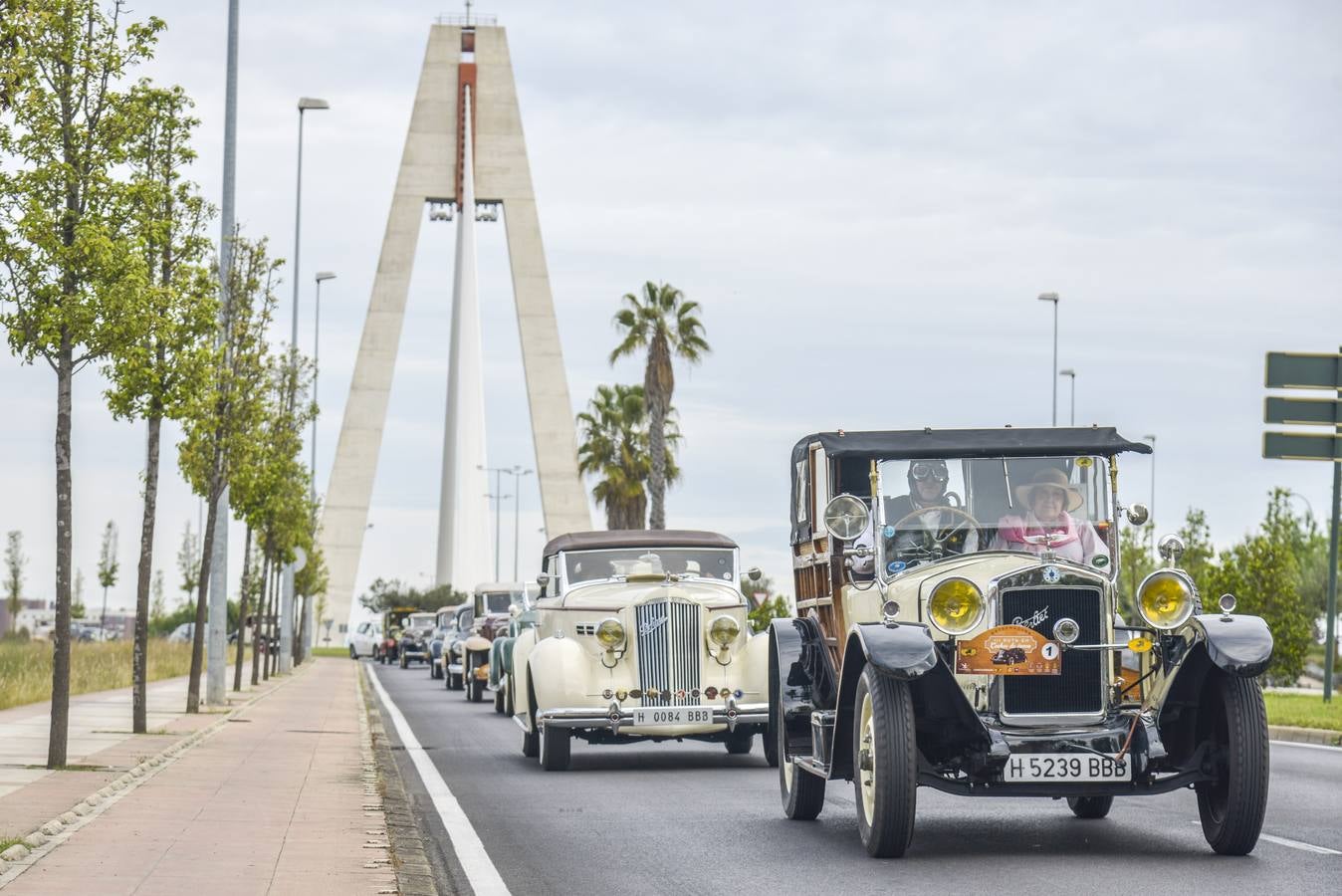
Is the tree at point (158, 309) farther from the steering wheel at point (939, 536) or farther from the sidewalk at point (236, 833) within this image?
the steering wheel at point (939, 536)

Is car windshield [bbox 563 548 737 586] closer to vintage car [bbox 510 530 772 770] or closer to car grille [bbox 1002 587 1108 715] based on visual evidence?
vintage car [bbox 510 530 772 770]

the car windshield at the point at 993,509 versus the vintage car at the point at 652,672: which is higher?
the car windshield at the point at 993,509

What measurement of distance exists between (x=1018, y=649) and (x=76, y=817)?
5.79 m

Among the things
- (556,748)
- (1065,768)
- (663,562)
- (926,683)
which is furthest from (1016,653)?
(663,562)

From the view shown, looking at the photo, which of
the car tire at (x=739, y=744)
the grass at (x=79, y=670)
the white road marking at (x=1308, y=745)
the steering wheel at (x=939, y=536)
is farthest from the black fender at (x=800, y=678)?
the grass at (x=79, y=670)

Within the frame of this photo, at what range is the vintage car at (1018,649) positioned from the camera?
981 centimetres

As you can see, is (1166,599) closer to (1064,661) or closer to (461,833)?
(1064,661)

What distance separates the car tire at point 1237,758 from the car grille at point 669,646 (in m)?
7.54

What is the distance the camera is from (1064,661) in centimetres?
1015

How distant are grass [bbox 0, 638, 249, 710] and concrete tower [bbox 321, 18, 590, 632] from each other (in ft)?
141

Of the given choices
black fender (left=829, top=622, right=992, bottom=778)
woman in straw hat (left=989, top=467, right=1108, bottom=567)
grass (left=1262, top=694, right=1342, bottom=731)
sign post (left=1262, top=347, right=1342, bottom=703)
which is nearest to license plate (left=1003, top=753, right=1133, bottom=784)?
black fender (left=829, top=622, right=992, bottom=778)

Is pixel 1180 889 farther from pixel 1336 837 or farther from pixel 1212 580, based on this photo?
pixel 1212 580

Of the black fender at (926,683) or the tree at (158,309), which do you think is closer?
the black fender at (926,683)

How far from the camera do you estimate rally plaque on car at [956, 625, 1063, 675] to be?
10125mm
